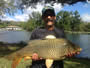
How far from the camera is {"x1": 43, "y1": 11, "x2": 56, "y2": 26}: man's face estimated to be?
216cm

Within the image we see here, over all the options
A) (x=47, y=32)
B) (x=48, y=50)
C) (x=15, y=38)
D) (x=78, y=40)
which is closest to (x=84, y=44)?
(x=78, y=40)

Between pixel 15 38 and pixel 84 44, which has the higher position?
pixel 84 44

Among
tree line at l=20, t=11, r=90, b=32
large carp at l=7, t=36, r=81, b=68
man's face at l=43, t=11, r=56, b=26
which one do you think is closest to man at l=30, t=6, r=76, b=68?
man's face at l=43, t=11, r=56, b=26

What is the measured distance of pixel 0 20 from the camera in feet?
62.5

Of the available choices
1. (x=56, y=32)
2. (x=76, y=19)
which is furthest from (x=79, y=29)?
(x=56, y=32)

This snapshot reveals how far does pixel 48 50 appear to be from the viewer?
6.59ft

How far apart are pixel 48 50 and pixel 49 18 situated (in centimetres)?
47

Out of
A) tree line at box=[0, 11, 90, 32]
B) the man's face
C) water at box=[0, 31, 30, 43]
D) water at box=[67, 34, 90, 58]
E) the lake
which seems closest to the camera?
the man's face

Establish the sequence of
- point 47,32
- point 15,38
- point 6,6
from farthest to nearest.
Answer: point 15,38 < point 6,6 < point 47,32

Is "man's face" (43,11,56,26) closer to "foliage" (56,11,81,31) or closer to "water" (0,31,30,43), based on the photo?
"water" (0,31,30,43)

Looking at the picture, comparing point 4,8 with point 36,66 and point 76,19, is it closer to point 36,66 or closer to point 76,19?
point 36,66

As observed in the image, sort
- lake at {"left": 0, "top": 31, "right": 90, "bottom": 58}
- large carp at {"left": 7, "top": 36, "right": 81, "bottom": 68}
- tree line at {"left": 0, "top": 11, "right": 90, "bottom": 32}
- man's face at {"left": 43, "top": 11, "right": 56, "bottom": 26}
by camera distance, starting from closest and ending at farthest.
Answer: large carp at {"left": 7, "top": 36, "right": 81, "bottom": 68}, man's face at {"left": 43, "top": 11, "right": 56, "bottom": 26}, lake at {"left": 0, "top": 31, "right": 90, "bottom": 58}, tree line at {"left": 0, "top": 11, "right": 90, "bottom": 32}

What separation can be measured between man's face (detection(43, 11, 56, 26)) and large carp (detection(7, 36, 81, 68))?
0.25 m

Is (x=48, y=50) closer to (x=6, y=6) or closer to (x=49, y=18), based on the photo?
(x=49, y=18)
